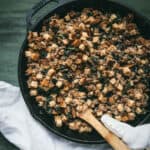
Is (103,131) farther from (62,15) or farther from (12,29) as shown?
(12,29)

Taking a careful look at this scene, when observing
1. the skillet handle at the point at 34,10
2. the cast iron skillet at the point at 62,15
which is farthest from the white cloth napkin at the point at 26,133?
the skillet handle at the point at 34,10

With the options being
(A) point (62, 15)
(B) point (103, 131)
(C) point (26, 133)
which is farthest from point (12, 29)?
(B) point (103, 131)

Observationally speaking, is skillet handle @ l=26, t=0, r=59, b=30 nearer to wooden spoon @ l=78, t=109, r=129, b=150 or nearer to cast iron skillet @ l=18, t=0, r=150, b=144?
cast iron skillet @ l=18, t=0, r=150, b=144

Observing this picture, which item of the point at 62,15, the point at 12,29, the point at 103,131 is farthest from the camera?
the point at 12,29

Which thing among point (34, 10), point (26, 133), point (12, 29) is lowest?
point (26, 133)

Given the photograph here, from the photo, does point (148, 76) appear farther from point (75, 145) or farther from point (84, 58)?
point (75, 145)

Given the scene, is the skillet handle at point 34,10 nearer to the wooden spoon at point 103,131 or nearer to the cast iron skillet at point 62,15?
the cast iron skillet at point 62,15

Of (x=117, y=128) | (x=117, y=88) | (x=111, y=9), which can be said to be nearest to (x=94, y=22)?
(x=111, y=9)
